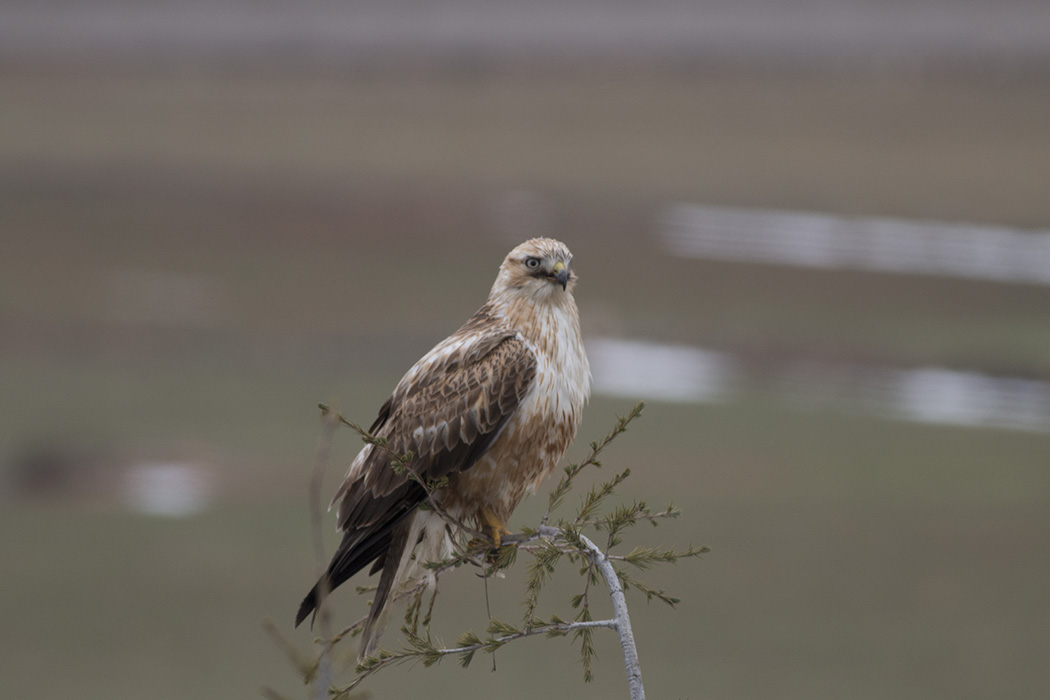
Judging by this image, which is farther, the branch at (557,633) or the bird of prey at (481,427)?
the bird of prey at (481,427)

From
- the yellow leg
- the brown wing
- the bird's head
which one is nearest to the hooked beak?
the bird's head

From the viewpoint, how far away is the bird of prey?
11.7ft

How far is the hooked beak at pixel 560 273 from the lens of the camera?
139 inches

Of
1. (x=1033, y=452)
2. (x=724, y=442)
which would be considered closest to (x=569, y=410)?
(x=724, y=442)

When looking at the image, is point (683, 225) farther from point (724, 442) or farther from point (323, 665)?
point (323, 665)

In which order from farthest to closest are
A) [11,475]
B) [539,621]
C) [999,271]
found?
1. [999,271]
2. [11,475]
3. [539,621]

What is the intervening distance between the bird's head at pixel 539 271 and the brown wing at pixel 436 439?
5.9 inches

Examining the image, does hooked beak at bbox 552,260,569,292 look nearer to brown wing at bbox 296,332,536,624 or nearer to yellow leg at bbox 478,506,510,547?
brown wing at bbox 296,332,536,624

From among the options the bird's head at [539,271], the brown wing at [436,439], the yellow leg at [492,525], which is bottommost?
the yellow leg at [492,525]

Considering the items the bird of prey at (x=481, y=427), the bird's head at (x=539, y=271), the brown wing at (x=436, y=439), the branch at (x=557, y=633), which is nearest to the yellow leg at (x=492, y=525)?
the bird of prey at (x=481, y=427)

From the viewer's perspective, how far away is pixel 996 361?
44.4 feet

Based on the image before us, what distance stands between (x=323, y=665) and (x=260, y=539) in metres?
8.68

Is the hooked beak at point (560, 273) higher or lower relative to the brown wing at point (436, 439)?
higher

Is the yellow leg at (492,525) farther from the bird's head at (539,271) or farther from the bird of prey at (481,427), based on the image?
the bird's head at (539,271)
